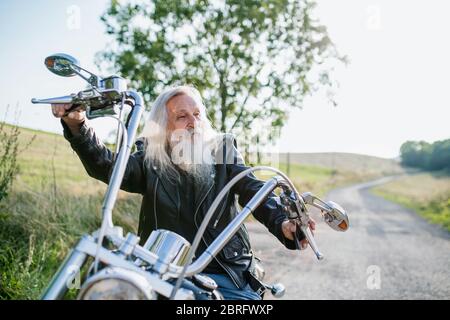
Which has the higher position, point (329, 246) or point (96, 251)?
point (96, 251)

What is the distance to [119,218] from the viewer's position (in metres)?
6.79

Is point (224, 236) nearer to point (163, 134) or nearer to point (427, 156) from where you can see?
point (163, 134)

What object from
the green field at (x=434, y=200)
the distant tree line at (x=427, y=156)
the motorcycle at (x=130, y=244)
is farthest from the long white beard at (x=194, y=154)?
the distant tree line at (x=427, y=156)

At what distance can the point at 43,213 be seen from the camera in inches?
231

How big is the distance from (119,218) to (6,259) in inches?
89.2

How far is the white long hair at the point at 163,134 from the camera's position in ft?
8.44

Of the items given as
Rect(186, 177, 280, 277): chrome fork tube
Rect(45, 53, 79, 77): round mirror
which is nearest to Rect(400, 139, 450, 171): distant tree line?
Rect(186, 177, 280, 277): chrome fork tube

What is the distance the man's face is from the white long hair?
22 mm

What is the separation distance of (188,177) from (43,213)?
390 cm

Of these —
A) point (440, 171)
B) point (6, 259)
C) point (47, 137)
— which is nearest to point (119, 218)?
point (47, 137)

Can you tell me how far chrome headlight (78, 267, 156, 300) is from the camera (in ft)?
4.22
